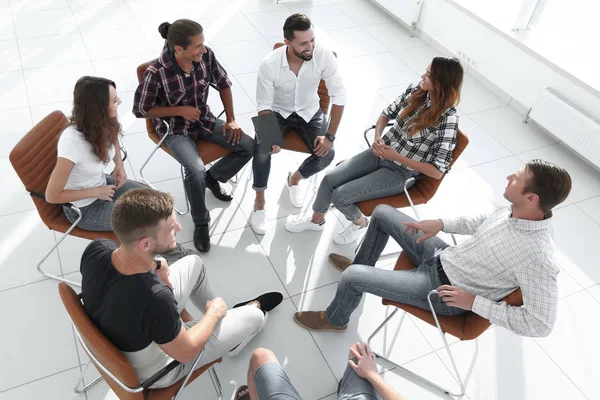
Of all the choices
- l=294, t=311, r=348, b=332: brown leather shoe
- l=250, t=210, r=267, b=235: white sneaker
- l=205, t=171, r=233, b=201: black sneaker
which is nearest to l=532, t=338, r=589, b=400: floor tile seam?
l=294, t=311, r=348, b=332: brown leather shoe

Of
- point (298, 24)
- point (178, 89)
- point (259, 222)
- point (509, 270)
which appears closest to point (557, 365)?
point (509, 270)

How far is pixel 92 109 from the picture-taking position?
6.98 feet

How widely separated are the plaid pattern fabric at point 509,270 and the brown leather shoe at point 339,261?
0.75m

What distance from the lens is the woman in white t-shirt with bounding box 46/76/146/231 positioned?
212 centimetres

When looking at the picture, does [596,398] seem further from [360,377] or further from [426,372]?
A: [360,377]

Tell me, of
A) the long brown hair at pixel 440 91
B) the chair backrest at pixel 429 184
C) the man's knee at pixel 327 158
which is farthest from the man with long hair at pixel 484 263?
the man's knee at pixel 327 158

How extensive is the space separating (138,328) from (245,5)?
478cm

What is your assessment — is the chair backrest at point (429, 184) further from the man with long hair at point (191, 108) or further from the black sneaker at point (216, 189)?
the black sneaker at point (216, 189)

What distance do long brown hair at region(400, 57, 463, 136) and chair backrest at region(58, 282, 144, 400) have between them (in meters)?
1.82

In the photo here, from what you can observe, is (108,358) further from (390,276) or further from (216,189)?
(216,189)

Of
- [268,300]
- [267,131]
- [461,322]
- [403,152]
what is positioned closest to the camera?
[461,322]

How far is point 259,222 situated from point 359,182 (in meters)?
0.74

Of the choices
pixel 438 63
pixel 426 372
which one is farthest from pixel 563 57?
pixel 426 372

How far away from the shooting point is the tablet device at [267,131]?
9.07 feet
